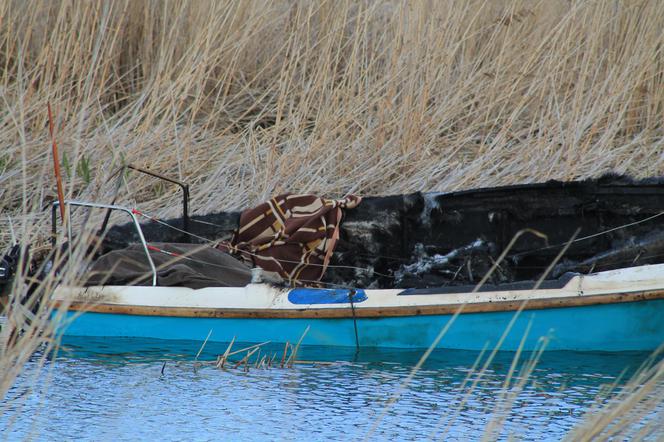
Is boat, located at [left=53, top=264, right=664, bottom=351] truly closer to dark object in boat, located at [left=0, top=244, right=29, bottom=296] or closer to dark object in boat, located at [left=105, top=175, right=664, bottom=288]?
dark object in boat, located at [left=0, top=244, right=29, bottom=296]

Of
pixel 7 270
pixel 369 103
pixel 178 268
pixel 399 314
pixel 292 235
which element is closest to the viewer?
pixel 7 270

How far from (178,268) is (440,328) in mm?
1391

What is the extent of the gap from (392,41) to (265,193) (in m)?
1.37

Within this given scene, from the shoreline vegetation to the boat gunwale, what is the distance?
1842 millimetres

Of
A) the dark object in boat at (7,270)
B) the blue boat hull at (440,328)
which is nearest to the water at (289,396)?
the blue boat hull at (440,328)

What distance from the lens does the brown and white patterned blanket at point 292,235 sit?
6012 mm

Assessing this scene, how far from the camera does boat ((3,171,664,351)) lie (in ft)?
16.5

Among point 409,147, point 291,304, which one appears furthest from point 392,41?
point 291,304

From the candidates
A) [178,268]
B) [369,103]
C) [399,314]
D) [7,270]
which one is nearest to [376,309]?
[399,314]

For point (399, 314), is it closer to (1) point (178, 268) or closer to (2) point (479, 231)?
(2) point (479, 231)

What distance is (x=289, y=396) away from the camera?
444 cm

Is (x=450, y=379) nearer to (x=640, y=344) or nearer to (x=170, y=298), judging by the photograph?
(x=640, y=344)

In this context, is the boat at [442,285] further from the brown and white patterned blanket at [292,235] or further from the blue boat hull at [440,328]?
the brown and white patterned blanket at [292,235]

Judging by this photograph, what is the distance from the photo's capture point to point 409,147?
7.68 metres
